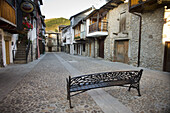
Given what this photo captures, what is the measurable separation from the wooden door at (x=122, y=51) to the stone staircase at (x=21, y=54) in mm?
9395

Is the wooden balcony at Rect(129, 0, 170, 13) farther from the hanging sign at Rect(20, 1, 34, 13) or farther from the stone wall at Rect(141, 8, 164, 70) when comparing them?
the hanging sign at Rect(20, 1, 34, 13)

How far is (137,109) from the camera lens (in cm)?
281

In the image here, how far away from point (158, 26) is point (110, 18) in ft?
19.2

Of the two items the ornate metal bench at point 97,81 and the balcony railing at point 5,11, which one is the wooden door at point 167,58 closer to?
the ornate metal bench at point 97,81

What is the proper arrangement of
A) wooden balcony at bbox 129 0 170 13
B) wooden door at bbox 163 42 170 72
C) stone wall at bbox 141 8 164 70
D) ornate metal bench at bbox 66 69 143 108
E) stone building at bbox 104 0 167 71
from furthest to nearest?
stone building at bbox 104 0 167 71 → stone wall at bbox 141 8 164 70 → wooden door at bbox 163 42 170 72 → wooden balcony at bbox 129 0 170 13 → ornate metal bench at bbox 66 69 143 108

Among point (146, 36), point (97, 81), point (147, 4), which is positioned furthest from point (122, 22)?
point (97, 81)

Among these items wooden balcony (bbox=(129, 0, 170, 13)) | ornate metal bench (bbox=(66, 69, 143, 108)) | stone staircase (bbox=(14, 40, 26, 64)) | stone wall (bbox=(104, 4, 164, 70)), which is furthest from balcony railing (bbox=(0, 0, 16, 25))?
stone wall (bbox=(104, 4, 164, 70))

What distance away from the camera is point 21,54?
439 inches

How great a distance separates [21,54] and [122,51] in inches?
404

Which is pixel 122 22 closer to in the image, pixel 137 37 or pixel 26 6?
pixel 137 37

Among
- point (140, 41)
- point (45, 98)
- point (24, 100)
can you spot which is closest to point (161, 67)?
point (140, 41)

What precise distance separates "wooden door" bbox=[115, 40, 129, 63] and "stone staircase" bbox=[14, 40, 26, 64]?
9.40 metres

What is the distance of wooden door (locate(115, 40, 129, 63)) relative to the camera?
407 inches

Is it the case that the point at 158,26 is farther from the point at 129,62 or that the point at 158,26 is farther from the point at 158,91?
the point at 158,91
